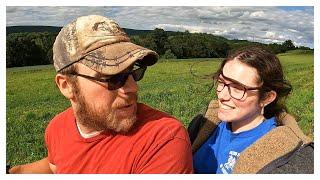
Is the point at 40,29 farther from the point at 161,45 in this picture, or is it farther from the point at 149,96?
the point at 149,96

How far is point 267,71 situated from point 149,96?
56.4 inches

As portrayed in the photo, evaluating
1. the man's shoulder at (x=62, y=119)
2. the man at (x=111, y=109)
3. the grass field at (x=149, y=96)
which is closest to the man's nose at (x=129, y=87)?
the man at (x=111, y=109)

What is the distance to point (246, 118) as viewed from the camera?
6.95 feet

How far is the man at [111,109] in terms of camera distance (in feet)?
5.81

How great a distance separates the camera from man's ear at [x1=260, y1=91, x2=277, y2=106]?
2145mm

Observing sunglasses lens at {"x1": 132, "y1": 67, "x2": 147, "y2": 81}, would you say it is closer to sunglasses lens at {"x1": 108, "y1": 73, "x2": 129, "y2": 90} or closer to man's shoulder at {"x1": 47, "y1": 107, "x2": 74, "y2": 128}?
sunglasses lens at {"x1": 108, "y1": 73, "x2": 129, "y2": 90}

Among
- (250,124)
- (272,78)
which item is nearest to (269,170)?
(250,124)

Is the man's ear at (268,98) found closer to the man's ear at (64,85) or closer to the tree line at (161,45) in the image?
the tree line at (161,45)

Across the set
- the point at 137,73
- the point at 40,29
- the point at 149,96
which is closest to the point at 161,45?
the point at 149,96

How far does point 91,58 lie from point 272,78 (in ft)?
2.84

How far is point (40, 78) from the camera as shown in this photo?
10.0 ft

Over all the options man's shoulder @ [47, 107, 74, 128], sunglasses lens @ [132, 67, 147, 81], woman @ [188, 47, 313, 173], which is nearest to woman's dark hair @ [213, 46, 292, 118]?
woman @ [188, 47, 313, 173]

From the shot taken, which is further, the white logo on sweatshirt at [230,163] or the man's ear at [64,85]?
the white logo on sweatshirt at [230,163]
